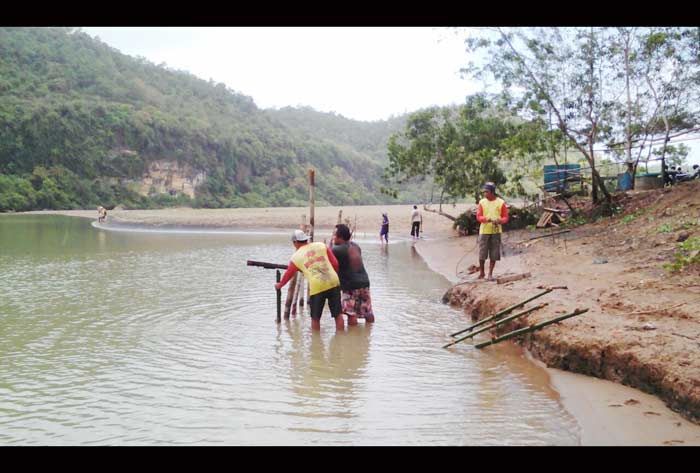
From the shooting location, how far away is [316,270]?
804 centimetres

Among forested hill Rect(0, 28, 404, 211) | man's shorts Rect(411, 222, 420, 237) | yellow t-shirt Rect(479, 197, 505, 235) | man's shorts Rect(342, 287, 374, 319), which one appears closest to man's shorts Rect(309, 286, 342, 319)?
man's shorts Rect(342, 287, 374, 319)

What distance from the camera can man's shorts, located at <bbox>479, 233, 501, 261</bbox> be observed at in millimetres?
10484

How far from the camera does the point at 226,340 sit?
826cm

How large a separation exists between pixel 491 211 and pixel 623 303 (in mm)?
2980

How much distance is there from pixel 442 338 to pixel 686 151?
22952mm

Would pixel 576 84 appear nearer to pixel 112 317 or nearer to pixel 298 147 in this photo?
pixel 112 317

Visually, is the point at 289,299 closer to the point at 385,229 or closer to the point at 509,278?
the point at 509,278

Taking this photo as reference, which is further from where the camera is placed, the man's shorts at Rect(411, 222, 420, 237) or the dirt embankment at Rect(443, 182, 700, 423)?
the man's shorts at Rect(411, 222, 420, 237)

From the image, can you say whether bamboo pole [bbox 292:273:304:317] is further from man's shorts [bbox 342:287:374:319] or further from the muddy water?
man's shorts [bbox 342:287:374:319]

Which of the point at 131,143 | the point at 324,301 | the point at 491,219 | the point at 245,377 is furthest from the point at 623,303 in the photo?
the point at 131,143

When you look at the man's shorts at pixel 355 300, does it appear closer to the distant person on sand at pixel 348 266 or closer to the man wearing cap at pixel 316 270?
the distant person on sand at pixel 348 266

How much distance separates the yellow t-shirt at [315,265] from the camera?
8.01m

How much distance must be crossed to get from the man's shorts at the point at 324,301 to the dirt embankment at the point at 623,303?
216 cm

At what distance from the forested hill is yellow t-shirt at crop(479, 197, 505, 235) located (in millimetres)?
58130
